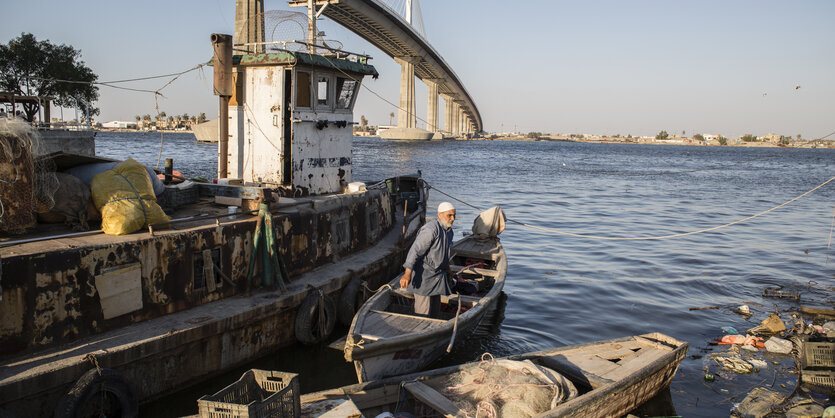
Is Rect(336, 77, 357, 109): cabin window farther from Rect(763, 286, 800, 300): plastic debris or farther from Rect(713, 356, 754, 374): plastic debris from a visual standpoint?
Rect(763, 286, 800, 300): plastic debris

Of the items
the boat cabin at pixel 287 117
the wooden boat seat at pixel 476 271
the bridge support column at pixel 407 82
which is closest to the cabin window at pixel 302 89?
the boat cabin at pixel 287 117

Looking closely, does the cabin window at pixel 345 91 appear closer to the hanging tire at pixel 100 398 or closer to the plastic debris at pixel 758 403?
the hanging tire at pixel 100 398

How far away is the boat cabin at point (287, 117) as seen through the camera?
10.7 metres

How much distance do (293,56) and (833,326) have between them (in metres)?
11.8

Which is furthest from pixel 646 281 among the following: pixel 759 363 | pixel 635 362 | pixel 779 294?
pixel 635 362

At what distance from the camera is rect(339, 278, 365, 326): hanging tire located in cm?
938

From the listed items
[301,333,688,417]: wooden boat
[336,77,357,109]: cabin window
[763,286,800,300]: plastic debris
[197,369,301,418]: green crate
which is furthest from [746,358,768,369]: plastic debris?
[336,77,357,109]: cabin window

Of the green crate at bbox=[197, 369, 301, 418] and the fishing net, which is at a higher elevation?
the fishing net

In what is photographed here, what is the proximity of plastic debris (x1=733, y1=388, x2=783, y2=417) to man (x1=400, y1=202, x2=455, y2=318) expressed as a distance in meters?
4.48

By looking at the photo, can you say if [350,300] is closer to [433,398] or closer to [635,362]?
[433,398]

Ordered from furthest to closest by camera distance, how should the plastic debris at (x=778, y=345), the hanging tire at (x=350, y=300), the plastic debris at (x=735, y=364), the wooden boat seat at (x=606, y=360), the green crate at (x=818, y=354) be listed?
the plastic debris at (x=778, y=345) → the hanging tire at (x=350, y=300) → the plastic debris at (x=735, y=364) → the green crate at (x=818, y=354) → the wooden boat seat at (x=606, y=360)

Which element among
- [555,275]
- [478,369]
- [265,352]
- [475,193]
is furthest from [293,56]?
[475,193]

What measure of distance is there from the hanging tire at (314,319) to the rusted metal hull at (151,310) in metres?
0.16

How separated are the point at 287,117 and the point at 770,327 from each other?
10507mm
